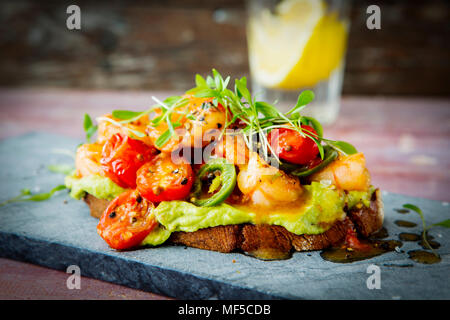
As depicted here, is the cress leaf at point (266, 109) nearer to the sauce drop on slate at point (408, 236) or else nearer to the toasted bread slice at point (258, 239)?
the toasted bread slice at point (258, 239)

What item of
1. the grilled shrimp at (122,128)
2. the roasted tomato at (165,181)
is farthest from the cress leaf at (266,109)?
the grilled shrimp at (122,128)

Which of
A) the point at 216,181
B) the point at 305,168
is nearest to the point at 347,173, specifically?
the point at 305,168

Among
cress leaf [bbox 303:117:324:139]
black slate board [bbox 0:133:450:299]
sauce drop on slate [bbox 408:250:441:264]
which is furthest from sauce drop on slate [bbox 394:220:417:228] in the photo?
cress leaf [bbox 303:117:324:139]

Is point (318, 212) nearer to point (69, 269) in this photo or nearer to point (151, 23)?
point (69, 269)

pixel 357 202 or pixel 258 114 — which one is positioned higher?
pixel 258 114

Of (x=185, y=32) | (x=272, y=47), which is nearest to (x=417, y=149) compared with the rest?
(x=272, y=47)

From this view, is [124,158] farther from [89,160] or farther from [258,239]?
[258,239]

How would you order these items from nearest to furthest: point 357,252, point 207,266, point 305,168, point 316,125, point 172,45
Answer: point 207,266 < point 357,252 < point 305,168 < point 316,125 < point 172,45

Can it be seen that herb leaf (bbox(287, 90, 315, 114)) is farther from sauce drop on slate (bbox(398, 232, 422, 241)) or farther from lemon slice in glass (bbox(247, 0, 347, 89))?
lemon slice in glass (bbox(247, 0, 347, 89))
